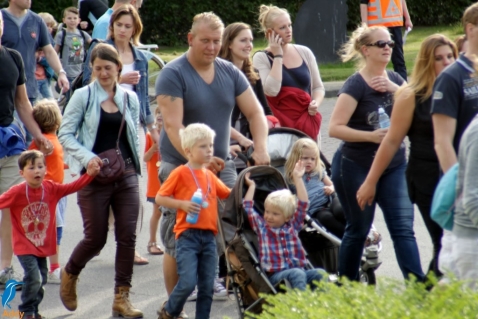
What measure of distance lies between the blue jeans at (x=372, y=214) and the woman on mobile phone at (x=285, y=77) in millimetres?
1715

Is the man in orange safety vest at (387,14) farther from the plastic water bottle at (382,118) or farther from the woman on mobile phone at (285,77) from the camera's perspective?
the plastic water bottle at (382,118)

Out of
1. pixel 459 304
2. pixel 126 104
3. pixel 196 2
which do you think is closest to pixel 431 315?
pixel 459 304

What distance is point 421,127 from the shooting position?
5.57 meters

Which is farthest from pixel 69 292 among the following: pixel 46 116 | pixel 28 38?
pixel 28 38

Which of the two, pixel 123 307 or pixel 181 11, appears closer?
pixel 123 307

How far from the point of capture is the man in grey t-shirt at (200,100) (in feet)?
20.2

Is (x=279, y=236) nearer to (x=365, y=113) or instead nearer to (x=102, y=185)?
(x=365, y=113)

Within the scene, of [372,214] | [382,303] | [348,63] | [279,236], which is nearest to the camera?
[382,303]

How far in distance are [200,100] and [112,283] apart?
200 cm

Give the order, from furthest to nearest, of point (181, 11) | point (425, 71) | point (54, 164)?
point (181, 11)
point (54, 164)
point (425, 71)

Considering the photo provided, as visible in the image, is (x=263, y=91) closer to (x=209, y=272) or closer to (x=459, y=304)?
(x=209, y=272)

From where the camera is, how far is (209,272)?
19.9 feet

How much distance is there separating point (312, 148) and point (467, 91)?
2.14 meters

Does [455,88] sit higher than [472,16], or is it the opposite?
[472,16]
